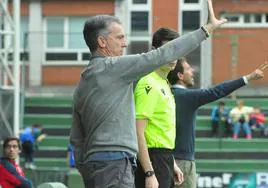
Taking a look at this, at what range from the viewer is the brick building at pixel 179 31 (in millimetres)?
21656

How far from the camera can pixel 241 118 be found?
22719 mm

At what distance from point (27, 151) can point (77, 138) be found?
17.6 meters

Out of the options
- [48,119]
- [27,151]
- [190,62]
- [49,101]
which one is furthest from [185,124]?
[49,101]

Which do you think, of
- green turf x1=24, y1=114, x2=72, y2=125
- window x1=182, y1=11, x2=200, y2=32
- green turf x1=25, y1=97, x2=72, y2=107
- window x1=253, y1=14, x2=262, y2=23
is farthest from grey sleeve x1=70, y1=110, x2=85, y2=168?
green turf x1=25, y1=97, x2=72, y2=107

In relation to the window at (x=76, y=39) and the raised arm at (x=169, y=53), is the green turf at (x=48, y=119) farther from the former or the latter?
the raised arm at (x=169, y=53)

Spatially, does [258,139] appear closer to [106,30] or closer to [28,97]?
[28,97]

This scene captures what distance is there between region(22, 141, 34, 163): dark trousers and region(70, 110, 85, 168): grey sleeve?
→ 17.5 metres

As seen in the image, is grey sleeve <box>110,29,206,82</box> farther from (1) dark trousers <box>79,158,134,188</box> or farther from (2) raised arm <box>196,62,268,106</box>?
(2) raised arm <box>196,62,268,106</box>

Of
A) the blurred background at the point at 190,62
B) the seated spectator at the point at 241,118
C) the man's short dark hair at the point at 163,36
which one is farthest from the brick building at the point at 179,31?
the man's short dark hair at the point at 163,36

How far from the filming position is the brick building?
21.7 meters

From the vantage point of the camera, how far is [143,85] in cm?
576

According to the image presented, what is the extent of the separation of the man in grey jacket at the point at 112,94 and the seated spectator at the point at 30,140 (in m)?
16.9

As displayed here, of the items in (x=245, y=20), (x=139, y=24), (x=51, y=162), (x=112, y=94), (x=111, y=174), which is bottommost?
(x=51, y=162)

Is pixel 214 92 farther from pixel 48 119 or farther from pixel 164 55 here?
pixel 48 119
